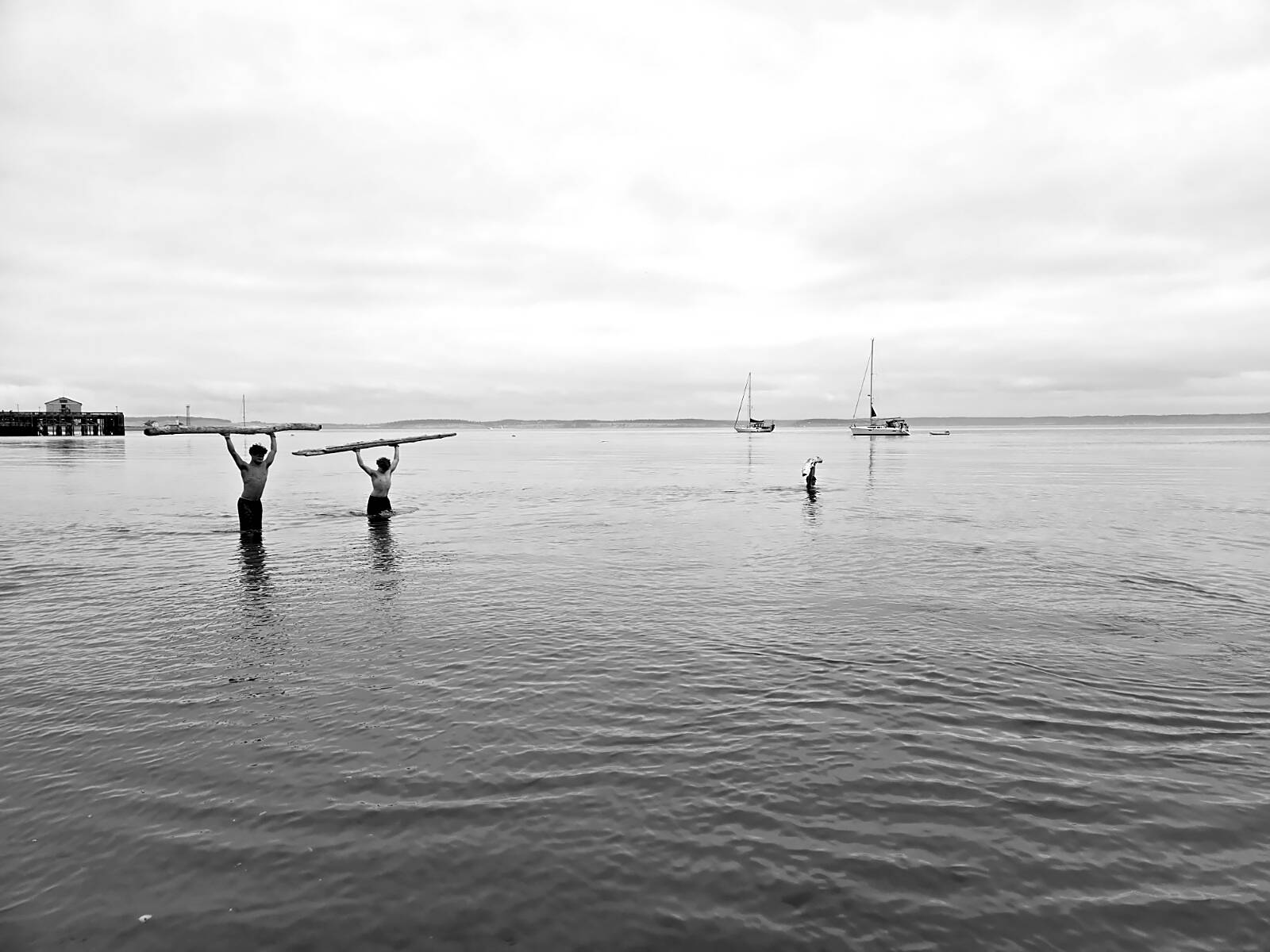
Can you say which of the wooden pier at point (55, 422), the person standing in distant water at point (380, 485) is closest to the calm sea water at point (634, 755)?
the person standing in distant water at point (380, 485)

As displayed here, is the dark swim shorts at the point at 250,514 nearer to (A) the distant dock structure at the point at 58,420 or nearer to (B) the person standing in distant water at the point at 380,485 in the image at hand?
(B) the person standing in distant water at the point at 380,485

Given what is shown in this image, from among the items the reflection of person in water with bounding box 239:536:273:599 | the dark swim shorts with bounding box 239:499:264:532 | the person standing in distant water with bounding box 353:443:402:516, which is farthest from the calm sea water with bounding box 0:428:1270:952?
the person standing in distant water with bounding box 353:443:402:516

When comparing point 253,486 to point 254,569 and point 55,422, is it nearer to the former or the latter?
point 254,569

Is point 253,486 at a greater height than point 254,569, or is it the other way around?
point 253,486

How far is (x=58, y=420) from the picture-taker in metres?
151

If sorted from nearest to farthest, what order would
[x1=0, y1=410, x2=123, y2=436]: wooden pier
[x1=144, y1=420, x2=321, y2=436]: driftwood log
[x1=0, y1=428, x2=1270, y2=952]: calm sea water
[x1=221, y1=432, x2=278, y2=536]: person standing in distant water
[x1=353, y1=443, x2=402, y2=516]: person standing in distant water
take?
[x1=0, y1=428, x2=1270, y2=952]: calm sea water < [x1=144, y1=420, x2=321, y2=436]: driftwood log < [x1=221, y1=432, x2=278, y2=536]: person standing in distant water < [x1=353, y1=443, x2=402, y2=516]: person standing in distant water < [x1=0, y1=410, x2=123, y2=436]: wooden pier

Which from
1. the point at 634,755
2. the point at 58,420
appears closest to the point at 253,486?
the point at 634,755

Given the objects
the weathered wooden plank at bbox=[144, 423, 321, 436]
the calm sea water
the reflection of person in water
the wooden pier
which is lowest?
the calm sea water

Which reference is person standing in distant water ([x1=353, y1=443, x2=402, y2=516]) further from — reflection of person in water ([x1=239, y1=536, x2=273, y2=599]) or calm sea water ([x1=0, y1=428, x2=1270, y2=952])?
calm sea water ([x1=0, y1=428, x2=1270, y2=952])

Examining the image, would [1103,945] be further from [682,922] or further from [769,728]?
[769,728]

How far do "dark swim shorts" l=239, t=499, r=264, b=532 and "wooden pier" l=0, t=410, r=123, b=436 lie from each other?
526ft

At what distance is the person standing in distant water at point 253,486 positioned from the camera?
2623cm

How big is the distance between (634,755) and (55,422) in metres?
186

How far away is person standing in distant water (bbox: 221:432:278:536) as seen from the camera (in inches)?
1033
